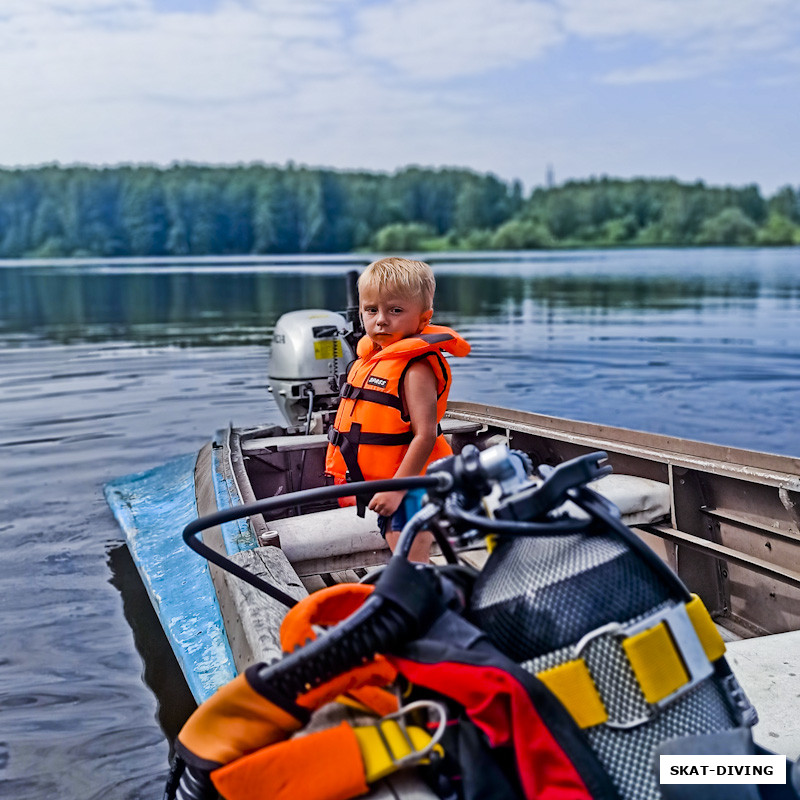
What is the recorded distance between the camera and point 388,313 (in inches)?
122

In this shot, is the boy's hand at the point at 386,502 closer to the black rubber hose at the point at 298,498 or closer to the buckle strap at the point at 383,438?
the buckle strap at the point at 383,438

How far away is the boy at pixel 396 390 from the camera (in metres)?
3.05

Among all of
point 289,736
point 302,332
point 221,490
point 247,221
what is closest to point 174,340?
point 302,332

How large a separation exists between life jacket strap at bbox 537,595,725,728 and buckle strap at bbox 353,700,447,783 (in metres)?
0.21

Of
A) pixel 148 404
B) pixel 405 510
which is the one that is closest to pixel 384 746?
pixel 405 510

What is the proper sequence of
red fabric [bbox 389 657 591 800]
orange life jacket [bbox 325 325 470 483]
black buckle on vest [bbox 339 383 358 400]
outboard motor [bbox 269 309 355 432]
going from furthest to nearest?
outboard motor [bbox 269 309 355 432], black buckle on vest [bbox 339 383 358 400], orange life jacket [bbox 325 325 470 483], red fabric [bbox 389 657 591 800]

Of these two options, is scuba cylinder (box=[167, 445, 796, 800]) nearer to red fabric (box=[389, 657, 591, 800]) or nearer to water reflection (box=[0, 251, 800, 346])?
red fabric (box=[389, 657, 591, 800])

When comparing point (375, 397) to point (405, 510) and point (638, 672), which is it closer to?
point (405, 510)

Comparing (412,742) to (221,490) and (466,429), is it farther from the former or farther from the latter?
(466,429)

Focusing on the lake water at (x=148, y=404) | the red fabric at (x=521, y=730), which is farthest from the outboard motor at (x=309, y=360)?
the red fabric at (x=521, y=730)

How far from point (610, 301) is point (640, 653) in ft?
81.9

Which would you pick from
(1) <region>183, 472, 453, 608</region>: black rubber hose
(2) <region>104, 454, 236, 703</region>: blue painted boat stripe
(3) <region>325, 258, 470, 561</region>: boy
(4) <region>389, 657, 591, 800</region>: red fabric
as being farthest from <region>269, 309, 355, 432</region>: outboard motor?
(4) <region>389, 657, 591, 800</region>: red fabric

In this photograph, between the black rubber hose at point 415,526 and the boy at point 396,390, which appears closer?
the black rubber hose at point 415,526

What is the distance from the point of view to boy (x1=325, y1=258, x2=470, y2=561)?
3.05 metres
